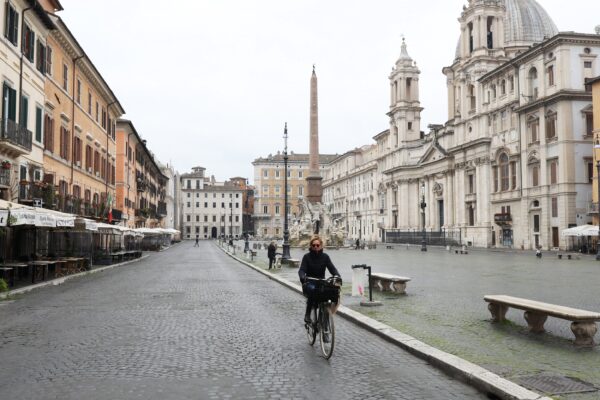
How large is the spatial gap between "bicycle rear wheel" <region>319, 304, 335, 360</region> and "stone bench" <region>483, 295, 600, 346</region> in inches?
129

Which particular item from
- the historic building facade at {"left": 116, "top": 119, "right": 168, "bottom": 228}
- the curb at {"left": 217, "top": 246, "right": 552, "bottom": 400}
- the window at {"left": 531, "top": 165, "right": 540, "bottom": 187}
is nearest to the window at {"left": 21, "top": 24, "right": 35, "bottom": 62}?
the curb at {"left": 217, "top": 246, "right": 552, "bottom": 400}

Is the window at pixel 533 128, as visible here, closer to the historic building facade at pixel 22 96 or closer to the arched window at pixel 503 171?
the arched window at pixel 503 171

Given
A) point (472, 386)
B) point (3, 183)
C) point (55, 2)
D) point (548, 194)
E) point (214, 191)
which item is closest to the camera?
point (472, 386)

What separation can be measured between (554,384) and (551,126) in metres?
47.1

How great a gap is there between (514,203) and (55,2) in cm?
4248

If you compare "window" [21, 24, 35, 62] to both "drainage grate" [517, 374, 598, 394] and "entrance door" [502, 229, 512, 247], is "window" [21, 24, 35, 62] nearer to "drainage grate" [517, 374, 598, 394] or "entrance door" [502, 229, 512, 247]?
"drainage grate" [517, 374, 598, 394]

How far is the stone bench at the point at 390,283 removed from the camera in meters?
15.5

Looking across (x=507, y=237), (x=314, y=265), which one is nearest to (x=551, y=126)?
(x=507, y=237)

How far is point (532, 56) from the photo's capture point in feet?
170

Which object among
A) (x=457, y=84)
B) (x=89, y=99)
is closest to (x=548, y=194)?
(x=457, y=84)

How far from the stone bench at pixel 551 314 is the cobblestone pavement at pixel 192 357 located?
2.25 meters

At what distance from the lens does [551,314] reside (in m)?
8.54

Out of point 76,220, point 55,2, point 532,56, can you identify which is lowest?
point 76,220

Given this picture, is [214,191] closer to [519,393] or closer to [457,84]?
[457,84]
